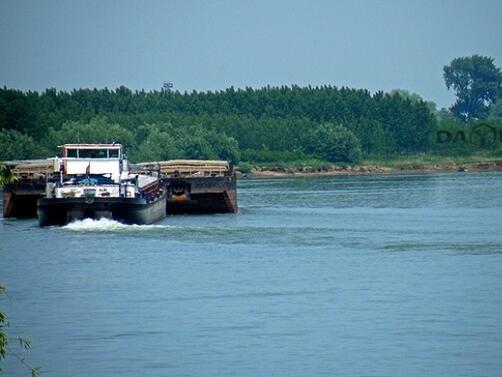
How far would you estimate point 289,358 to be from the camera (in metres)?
35.8

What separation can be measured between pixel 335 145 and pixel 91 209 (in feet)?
418

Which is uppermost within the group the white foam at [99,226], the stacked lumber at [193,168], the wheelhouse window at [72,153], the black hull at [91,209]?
the wheelhouse window at [72,153]

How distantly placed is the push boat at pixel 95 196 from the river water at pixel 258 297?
2.04 ft

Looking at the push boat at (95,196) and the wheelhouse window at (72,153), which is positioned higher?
the wheelhouse window at (72,153)

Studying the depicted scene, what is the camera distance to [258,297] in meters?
44.9

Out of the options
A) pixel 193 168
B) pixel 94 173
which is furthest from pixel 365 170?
pixel 94 173

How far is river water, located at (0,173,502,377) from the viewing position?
3572 centimetres

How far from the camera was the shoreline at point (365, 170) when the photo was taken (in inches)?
6860

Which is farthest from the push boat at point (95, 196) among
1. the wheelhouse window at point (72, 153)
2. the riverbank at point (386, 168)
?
the riverbank at point (386, 168)

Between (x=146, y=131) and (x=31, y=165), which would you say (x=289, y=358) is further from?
(x=146, y=131)

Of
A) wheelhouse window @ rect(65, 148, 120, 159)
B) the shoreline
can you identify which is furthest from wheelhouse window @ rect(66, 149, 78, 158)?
the shoreline

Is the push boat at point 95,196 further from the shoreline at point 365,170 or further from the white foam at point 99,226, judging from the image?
the shoreline at point 365,170

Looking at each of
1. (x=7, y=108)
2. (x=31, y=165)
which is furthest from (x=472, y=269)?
(x=7, y=108)

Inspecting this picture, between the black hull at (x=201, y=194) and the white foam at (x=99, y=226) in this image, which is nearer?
the white foam at (x=99, y=226)
